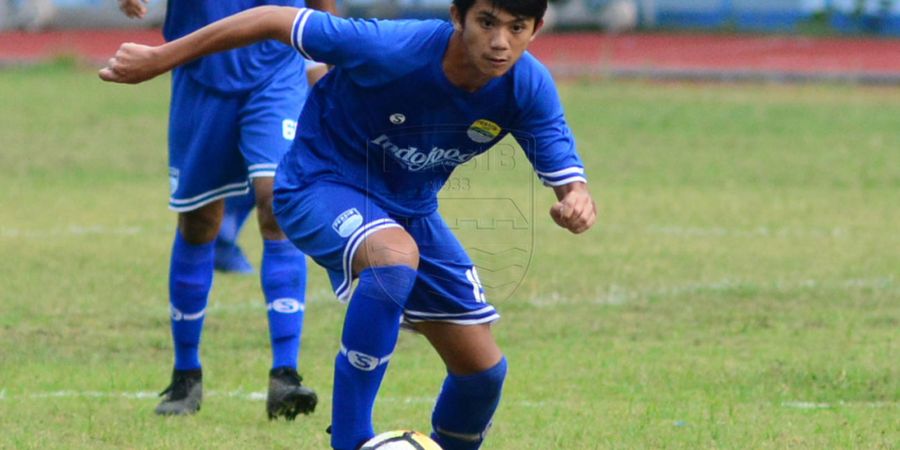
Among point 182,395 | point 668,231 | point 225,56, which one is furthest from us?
point 668,231

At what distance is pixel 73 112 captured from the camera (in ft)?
57.6

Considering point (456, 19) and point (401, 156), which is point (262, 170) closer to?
point (401, 156)

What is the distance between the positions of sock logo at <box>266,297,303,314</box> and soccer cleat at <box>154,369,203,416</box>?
376mm

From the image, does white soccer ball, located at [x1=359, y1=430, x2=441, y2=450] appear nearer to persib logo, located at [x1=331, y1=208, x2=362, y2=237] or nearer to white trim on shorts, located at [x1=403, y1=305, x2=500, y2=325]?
→ white trim on shorts, located at [x1=403, y1=305, x2=500, y2=325]

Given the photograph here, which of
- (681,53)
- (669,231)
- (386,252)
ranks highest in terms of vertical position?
(386,252)

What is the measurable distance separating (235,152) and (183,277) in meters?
0.51

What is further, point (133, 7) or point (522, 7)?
point (133, 7)

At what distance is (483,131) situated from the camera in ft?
15.3

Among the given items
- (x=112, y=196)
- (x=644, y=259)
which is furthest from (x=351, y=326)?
(x=112, y=196)

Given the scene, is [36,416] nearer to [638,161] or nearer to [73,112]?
[638,161]

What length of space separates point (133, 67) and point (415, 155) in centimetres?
83

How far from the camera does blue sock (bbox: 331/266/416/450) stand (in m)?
4.41

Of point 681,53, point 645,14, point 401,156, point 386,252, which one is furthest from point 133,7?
point 645,14

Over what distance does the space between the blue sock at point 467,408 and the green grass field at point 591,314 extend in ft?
1.42
